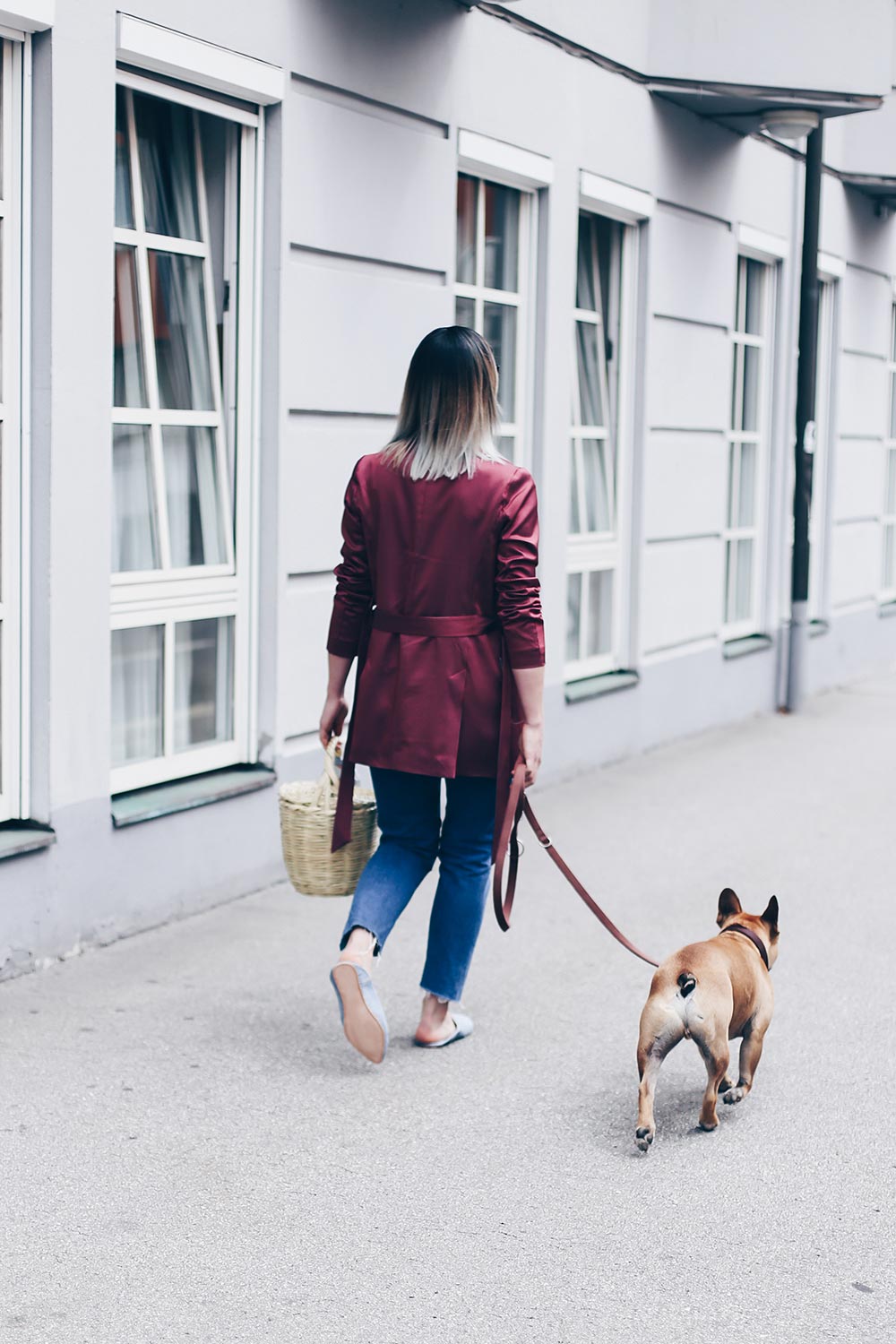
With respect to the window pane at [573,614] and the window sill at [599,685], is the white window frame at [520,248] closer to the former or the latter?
the window pane at [573,614]

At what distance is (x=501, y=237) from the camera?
8.33 metres

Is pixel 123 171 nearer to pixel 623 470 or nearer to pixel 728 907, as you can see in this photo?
pixel 728 907

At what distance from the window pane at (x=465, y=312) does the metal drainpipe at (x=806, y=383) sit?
3.73 meters

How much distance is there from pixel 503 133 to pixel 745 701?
4.62 metres

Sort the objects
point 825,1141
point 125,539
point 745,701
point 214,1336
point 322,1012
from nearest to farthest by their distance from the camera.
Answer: point 214,1336 < point 825,1141 < point 322,1012 < point 125,539 < point 745,701

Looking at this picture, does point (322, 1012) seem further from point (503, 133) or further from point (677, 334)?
point (677, 334)

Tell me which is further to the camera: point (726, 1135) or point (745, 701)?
point (745, 701)

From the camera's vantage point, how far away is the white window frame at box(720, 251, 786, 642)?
11211mm

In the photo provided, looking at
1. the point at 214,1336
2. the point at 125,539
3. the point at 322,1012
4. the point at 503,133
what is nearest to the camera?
the point at 214,1336

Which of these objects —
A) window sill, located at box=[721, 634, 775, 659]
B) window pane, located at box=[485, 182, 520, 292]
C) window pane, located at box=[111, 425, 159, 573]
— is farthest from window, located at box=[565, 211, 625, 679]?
window pane, located at box=[111, 425, 159, 573]

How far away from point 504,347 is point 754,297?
12.0 feet

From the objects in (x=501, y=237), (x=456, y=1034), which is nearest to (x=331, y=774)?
(x=456, y=1034)

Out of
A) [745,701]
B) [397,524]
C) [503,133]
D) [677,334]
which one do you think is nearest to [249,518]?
[397,524]

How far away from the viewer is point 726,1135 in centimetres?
427
